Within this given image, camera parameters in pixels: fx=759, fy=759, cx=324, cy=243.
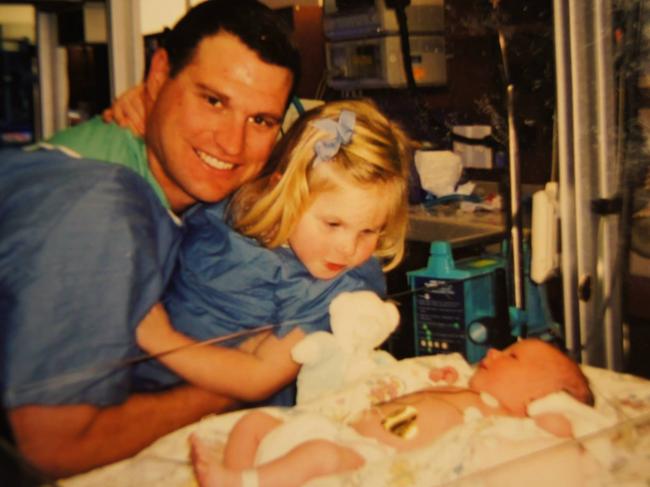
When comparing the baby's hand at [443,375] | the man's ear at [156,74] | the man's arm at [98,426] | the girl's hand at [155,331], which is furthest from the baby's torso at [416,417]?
the man's ear at [156,74]

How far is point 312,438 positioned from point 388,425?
19 centimetres

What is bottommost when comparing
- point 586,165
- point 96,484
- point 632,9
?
point 96,484

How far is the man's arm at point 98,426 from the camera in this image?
4.15 feet

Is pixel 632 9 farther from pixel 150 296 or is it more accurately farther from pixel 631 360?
pixel 150 296

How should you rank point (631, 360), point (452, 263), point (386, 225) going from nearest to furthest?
point (386, 225), point (452, 263), point (631, 360)

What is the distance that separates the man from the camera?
126 cm

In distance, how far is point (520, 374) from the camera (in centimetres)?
164

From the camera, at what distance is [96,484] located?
1.33 metres

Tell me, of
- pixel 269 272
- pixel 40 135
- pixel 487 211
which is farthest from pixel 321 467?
pixel 487 211

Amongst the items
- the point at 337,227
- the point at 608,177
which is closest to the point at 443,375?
the point at 337,227

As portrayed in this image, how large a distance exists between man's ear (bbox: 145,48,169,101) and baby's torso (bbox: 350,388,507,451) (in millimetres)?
751

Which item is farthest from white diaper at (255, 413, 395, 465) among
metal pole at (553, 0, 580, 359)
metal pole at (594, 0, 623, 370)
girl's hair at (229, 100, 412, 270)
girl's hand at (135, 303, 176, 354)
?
metal pole at (594, 0, 623, 370)

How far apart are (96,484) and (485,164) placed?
1243 mm

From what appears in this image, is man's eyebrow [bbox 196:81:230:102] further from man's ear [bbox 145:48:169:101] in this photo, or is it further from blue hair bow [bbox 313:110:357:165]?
blue hair bow [bbox 313:110:357:165]
